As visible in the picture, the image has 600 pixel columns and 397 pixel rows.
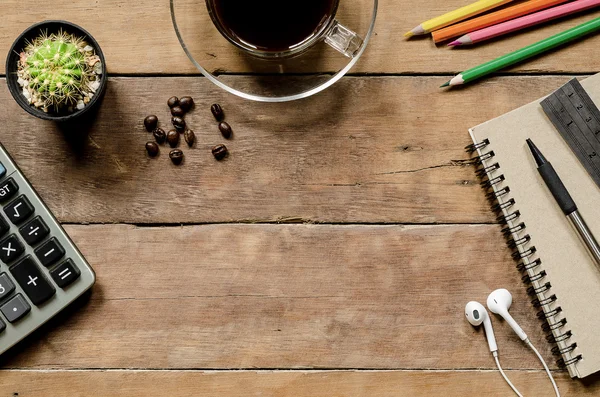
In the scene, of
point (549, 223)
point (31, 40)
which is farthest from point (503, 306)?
point (31, 40)

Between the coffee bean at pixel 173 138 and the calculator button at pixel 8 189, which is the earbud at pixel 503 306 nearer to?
the coffee bean at pixel 173 138

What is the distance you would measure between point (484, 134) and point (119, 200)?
528mm

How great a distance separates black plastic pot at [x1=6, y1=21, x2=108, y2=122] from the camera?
86 centimetres

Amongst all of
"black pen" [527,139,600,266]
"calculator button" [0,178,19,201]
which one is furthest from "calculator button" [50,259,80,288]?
"black pen" [527,139,600,266]

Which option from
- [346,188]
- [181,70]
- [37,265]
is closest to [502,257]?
[346,188]

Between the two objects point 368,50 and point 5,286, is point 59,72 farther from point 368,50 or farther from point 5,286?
point 368,50

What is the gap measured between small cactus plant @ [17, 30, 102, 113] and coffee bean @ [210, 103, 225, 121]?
0.52ft

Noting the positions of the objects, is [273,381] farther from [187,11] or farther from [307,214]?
[187,11]

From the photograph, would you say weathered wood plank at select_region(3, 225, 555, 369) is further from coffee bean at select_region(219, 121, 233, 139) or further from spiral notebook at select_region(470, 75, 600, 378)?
coffee bean at select_region(219, 121, 233, 139)

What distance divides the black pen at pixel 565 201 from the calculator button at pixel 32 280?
2.25 feet

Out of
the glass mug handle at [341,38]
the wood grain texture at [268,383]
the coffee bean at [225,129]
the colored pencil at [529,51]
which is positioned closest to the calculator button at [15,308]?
the wood grain texture at [268,383]

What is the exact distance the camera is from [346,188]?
0.94 metres

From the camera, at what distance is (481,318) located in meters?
0.91

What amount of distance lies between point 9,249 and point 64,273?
8cm
